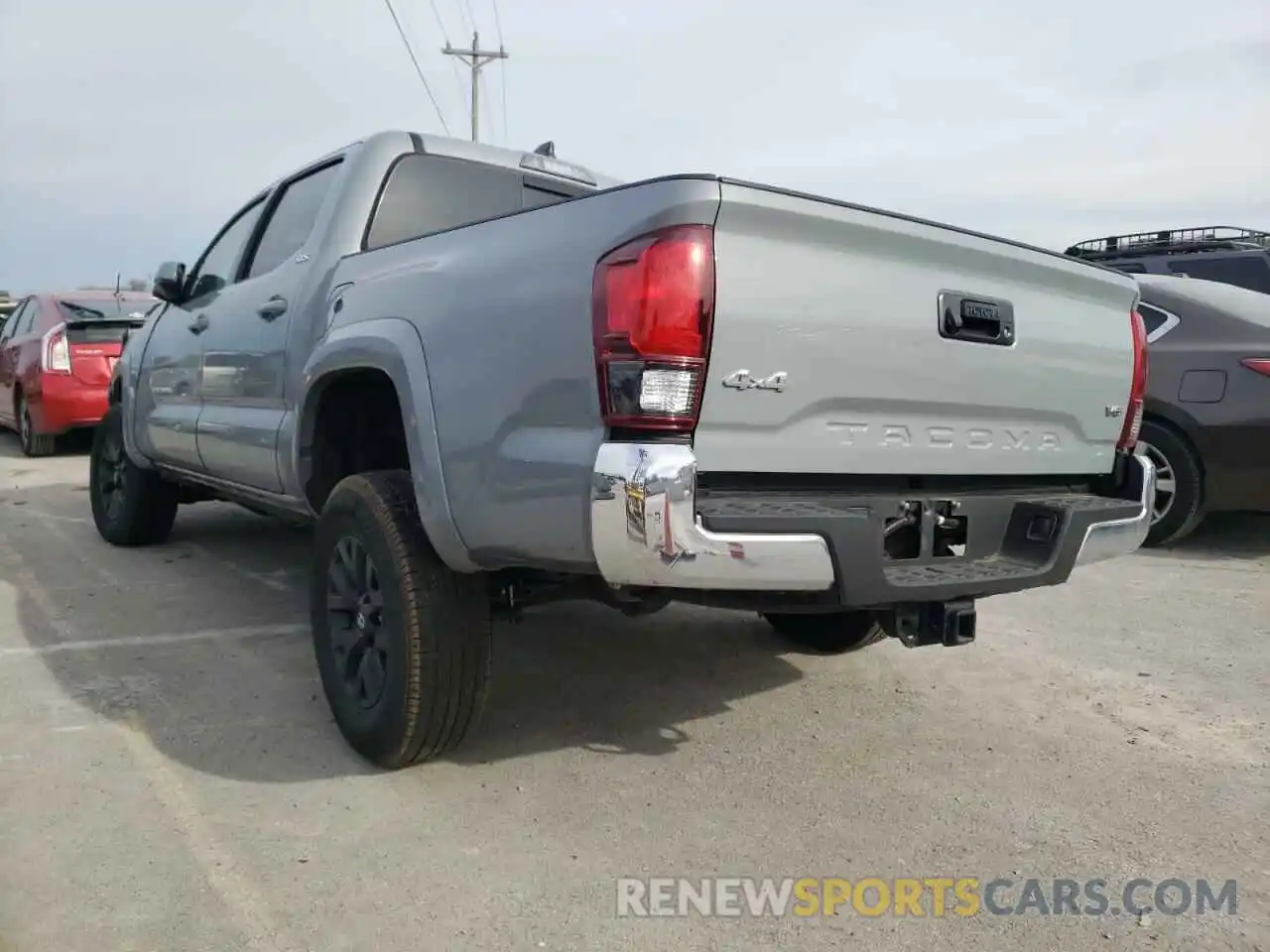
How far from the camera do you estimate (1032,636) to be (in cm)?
441

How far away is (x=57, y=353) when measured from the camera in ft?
31.1

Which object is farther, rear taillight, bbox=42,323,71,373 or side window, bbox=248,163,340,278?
rear taillight, bbox=42,323,71,373

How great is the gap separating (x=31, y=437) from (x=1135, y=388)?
10214mm

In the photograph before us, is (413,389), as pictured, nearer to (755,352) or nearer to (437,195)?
(755,352)

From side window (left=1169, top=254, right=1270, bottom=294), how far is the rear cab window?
619cm

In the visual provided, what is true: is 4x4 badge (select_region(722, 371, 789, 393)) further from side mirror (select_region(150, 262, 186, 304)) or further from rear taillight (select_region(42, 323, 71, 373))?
rear taillight (select_region(42, 323, 71, 373))

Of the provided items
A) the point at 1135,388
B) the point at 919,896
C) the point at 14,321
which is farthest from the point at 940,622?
the point at 14,321

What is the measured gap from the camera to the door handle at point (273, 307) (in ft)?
12.9

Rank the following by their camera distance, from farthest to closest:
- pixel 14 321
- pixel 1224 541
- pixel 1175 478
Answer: pixel 14 321, pixel 1224 541, pixel 1175 478

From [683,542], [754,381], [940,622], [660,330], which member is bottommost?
[940,622]

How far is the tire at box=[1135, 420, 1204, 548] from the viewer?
19.0ft

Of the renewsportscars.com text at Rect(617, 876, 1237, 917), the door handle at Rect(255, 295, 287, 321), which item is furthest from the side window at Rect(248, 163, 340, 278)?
the renewsportscars.com text at Rect(617, 876, 1237, 917)

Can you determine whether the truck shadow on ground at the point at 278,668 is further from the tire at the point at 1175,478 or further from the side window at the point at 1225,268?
the side window at the point at 1225,268

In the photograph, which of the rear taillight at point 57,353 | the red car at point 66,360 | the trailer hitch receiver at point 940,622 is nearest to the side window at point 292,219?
the trailer hitch receiver at point 940,622
